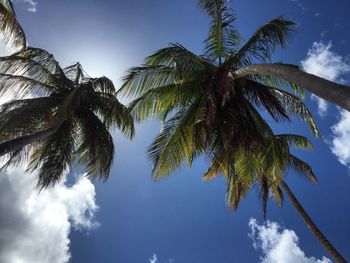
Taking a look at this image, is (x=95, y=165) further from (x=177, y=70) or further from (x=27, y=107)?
(x=177, y=70)

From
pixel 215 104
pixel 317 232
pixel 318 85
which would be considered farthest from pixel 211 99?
pixel 317 232

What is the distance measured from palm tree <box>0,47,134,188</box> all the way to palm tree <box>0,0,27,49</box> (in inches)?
30.3

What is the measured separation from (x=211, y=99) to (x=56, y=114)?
5704mm

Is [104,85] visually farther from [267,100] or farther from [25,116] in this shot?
[267,100]

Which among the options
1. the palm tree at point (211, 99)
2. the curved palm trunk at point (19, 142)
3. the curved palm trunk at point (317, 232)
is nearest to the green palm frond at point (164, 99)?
the palm tree at point (211, 99)

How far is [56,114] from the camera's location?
13.4 meters

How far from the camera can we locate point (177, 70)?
39.0 ft

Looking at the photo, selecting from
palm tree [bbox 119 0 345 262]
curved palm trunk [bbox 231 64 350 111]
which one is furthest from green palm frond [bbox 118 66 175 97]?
curved palm trunk [bbox 231 64 350 111]

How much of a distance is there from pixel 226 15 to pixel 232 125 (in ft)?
12.4

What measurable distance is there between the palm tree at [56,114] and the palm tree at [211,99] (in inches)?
75.4

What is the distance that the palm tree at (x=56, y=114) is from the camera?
44.7ft

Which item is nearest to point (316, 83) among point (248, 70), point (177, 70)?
point (248, 70)

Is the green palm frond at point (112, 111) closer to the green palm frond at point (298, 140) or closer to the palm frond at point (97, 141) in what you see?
the palm frond at point (97, 141)

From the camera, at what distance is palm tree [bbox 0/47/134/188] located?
13.6 metres
